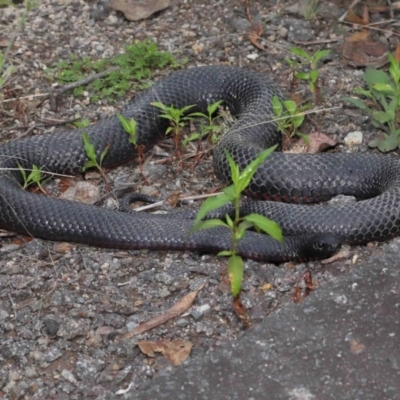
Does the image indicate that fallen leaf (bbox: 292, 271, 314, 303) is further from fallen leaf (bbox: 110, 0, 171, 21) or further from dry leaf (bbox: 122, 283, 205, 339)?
fallen leaf (bbox: 110, 0, 171, 21)

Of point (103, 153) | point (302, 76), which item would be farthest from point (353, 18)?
point (103, 153)

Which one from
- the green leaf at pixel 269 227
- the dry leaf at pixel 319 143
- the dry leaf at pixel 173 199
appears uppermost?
the green leaf at pixel 269 227

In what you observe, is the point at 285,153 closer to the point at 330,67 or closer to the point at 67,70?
the point at 330,67

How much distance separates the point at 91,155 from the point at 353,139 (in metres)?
1.91

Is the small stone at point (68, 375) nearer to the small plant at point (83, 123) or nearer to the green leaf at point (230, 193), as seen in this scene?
the green leaf at point (230, 193)

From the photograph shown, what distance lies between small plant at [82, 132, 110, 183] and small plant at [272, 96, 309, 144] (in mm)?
1263

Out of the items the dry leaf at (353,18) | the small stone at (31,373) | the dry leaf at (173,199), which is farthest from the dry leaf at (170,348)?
the dry leaf at (353,18)

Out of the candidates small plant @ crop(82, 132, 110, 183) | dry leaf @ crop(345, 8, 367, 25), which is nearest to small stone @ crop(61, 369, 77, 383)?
small plant @ crop(82, 132, 110, 183)

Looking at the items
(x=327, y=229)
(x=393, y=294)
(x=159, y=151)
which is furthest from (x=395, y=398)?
(x=159, y=151)

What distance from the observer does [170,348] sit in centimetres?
463

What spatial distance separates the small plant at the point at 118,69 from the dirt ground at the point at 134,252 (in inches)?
4.1

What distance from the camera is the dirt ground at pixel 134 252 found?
15.2ft

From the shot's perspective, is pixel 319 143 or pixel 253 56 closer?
pixel 319 143

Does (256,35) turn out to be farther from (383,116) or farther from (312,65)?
(383,116)
